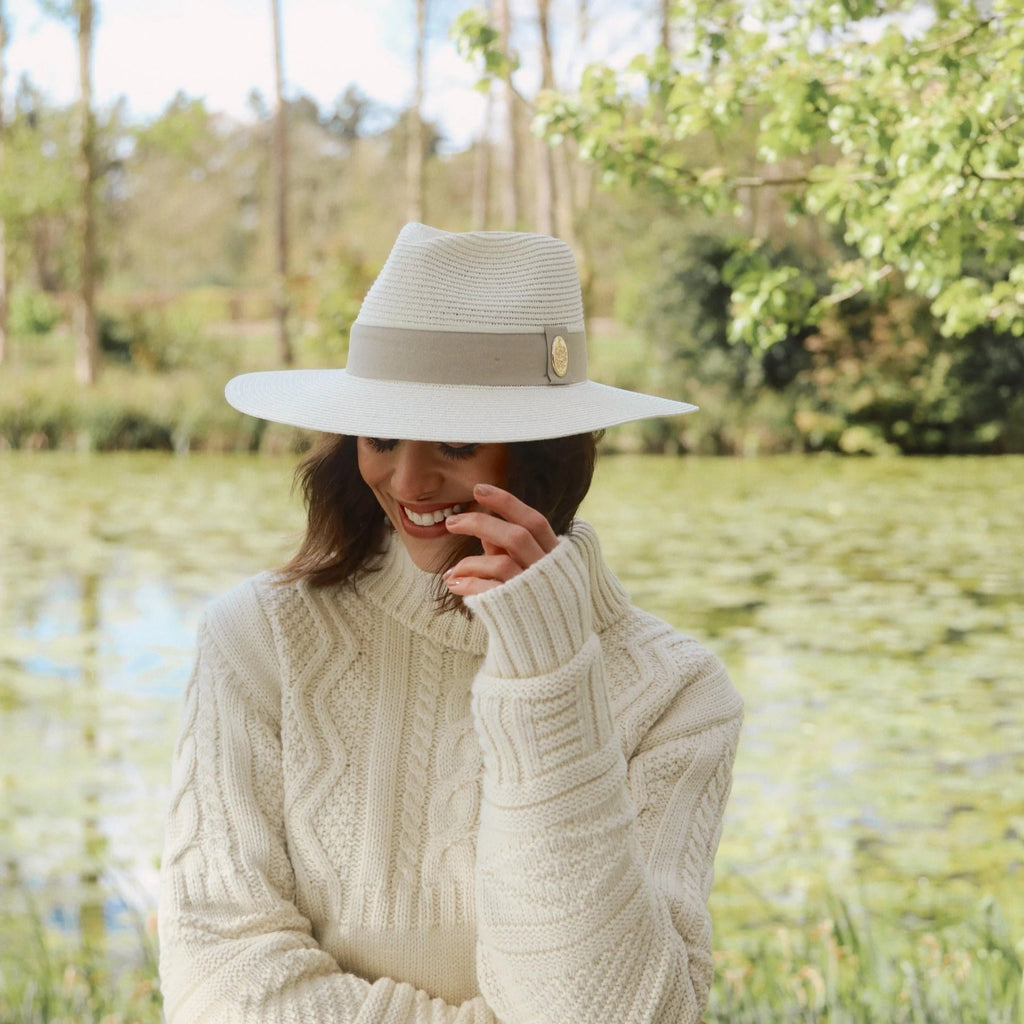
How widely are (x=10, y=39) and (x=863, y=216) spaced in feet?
65.1

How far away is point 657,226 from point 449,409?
1484cm

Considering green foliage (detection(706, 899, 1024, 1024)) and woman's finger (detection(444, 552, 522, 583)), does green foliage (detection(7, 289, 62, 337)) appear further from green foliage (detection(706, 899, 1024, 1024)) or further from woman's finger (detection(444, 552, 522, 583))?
woman's finger (detection(444, 552, 522, 583))

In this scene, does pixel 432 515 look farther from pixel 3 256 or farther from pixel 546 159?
pixel 3 256

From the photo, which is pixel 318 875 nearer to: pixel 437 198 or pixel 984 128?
pixel 984 128

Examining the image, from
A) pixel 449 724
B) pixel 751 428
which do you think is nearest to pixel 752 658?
pixel 449 724

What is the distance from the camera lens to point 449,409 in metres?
1.28

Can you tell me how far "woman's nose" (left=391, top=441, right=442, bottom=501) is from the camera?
4.27ft

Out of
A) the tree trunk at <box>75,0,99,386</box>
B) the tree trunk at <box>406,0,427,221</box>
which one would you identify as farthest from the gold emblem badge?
the tree trunk at <box>406,0,427,221</box>

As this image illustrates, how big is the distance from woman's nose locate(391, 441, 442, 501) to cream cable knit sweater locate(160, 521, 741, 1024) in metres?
0.15

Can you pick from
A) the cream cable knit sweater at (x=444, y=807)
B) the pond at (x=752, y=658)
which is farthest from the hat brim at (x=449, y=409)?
the pond at (x=752, y=658)

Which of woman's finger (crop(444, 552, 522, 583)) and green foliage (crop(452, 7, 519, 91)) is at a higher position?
green foliage (crop(452, 7, 519, 91))

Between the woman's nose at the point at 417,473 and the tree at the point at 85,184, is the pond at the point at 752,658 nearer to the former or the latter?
the woman's nose at the point at 417,473

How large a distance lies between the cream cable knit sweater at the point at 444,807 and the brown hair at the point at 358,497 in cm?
3

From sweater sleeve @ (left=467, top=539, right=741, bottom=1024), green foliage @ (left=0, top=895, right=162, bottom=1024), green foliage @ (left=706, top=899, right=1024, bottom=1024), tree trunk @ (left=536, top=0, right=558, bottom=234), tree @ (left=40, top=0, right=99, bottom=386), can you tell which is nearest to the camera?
sweater sleeve @ (left=467, top=539, right=741, bottom=1024)
